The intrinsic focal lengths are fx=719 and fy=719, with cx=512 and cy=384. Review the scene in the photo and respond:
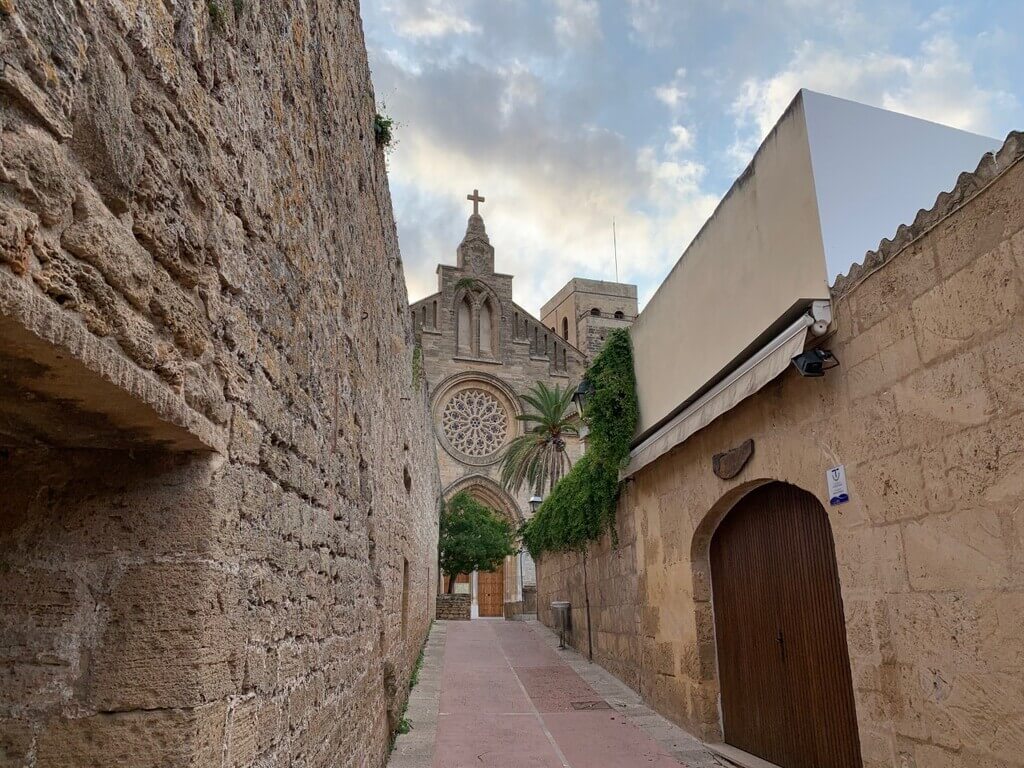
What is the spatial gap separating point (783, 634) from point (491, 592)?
75.9 ft

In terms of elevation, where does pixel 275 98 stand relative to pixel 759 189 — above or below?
below

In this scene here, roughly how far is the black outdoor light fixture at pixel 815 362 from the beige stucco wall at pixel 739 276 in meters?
0.46

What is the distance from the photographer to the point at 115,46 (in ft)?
5.04

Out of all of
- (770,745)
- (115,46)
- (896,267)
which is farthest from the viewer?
(770,745)

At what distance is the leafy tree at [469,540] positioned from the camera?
2414 centimetres

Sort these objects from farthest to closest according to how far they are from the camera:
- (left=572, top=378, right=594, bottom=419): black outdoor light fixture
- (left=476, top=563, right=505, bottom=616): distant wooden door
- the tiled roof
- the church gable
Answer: the church gable, (left=476, top=563, right=505, bottom=616): distant wooden door, (left=572, top=378, right=594, bottom=419): black outdoor light fixture, the tiled roof

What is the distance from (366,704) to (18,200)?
406 centimetres

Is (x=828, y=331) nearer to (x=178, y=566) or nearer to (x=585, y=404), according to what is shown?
(x=178, y=566)

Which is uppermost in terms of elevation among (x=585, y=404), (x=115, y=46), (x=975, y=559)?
(x=585, y=404)

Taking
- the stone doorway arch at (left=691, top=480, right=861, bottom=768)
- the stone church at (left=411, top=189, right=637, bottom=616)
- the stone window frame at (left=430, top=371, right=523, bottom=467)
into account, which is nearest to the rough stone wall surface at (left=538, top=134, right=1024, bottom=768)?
the stone doorway arch at (left=691, top=480, right=861, bottom=768)

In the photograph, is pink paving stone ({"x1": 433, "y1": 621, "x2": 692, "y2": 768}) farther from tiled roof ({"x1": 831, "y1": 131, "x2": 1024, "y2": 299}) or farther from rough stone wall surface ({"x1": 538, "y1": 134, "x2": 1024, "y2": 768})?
tiled roof ({"x1": 831, "y1": 131, "x2": 1024, "y2": 299})

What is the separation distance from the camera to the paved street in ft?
19.8

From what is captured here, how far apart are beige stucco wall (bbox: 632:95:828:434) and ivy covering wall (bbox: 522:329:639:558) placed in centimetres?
38

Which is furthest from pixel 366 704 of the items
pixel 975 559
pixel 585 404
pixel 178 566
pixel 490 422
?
pixel 490 422
